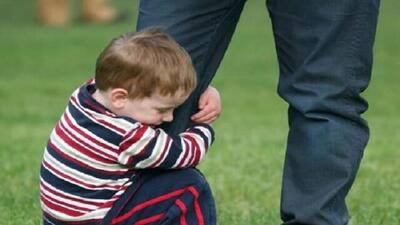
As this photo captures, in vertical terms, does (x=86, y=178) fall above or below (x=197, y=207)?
above

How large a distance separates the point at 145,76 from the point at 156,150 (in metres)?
0.24

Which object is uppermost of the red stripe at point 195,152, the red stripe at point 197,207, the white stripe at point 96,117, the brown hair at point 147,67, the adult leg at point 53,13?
the brown hair at point 147,67

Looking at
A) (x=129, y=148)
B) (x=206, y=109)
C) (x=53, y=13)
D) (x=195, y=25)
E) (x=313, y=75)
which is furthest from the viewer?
(x=53, y=13)

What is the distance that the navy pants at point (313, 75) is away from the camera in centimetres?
386

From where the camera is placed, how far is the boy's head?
12.5ft

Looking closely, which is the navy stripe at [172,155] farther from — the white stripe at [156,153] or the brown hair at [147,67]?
the brown hair at [147,67]

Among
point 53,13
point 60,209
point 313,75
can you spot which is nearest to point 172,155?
point 60,209

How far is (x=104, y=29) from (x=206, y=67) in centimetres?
1991

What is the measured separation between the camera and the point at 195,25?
13.1 feet

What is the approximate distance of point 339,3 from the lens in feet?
12.5

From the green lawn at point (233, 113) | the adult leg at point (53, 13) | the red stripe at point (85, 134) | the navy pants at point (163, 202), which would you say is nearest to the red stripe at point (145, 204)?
the navy pants at point (163, 202)

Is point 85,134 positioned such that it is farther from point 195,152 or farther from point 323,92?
point 323,92

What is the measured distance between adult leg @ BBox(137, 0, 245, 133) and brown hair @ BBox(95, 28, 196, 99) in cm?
15

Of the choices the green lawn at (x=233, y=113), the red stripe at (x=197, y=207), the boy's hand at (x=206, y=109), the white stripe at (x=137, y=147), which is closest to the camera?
the white stripe at (x=137, y=147)
